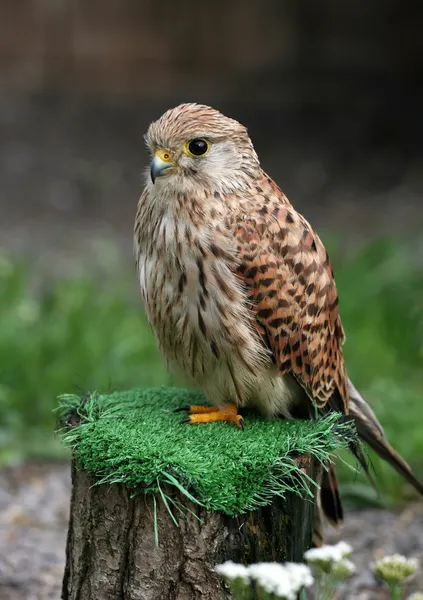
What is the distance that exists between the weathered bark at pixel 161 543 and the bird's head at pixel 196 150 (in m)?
0.92

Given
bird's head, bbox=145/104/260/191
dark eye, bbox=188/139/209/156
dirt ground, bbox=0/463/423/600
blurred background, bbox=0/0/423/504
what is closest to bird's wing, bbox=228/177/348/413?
bird's head, bbox=145/104/260/191

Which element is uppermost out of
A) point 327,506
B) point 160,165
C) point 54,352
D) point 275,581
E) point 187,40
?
point 187,40

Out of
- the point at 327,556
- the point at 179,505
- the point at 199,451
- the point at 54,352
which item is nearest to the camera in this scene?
the point at 327,556

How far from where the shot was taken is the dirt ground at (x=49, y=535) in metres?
3.96

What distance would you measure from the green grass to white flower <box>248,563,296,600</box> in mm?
2457

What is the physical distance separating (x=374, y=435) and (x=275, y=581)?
1299mm

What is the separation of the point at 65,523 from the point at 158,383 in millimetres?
1226

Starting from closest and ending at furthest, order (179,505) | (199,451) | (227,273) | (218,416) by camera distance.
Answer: (179,505) < (199,451) < (227,273) < (218,416)

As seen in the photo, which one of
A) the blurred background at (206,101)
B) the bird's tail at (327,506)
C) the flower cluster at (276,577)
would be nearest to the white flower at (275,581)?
the flower cluster at (276,577)

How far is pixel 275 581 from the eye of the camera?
2215 millimetres

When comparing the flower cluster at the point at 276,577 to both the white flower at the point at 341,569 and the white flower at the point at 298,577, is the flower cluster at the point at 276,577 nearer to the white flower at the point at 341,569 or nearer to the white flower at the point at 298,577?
the white flower at the point at 298,577

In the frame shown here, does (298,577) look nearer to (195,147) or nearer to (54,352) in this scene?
(195,147)

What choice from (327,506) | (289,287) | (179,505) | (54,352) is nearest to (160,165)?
(289,287)

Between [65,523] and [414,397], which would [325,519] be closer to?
[65,523]
